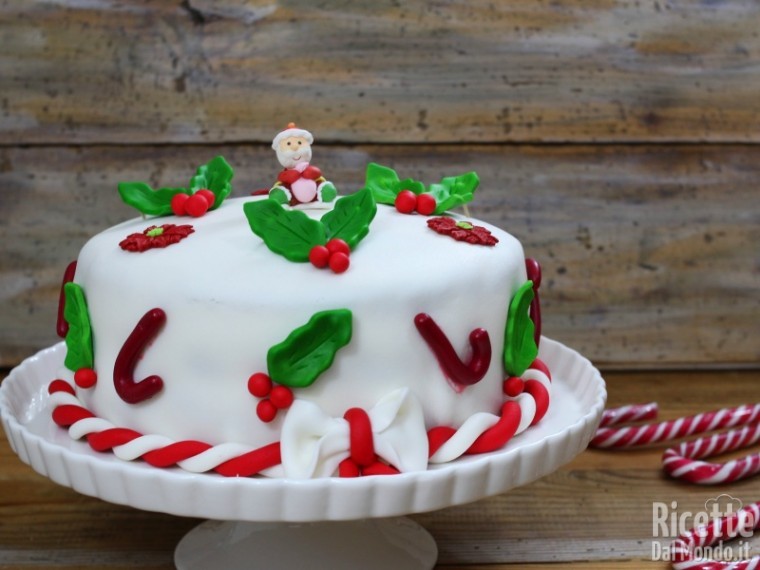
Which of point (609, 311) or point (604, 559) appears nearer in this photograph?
point (604, 559)

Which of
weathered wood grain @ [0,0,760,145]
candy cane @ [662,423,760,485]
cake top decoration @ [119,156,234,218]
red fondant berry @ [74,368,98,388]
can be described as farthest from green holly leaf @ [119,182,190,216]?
candy cane @ [662,423,760,485]

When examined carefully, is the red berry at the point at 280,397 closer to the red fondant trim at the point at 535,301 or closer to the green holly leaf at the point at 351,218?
the green holly leaf at the point at 351,218

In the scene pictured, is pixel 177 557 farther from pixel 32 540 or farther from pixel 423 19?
pixel 423 19

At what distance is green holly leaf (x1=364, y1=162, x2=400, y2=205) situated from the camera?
1397 mm

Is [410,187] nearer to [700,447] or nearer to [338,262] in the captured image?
[338,262]

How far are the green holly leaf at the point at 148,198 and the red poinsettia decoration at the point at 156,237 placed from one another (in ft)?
0.29

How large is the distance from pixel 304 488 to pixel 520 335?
1.33 ft

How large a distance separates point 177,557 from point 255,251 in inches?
19.2

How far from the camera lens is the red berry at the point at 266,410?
3.55 ft

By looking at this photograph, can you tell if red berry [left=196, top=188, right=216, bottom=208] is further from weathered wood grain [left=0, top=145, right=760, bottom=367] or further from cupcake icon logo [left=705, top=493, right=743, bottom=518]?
cupcake icon logo [left=705, top=493, right=743, bottom=518]

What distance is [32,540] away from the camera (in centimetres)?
147

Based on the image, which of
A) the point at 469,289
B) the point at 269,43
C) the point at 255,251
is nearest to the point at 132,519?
the point at 255,251

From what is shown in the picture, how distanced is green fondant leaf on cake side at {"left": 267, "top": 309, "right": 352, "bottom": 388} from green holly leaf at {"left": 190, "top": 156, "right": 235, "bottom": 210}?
0.35 metres

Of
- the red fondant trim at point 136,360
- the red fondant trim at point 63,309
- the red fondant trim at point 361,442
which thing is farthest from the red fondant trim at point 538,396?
the red fondant trim at point 63,309
